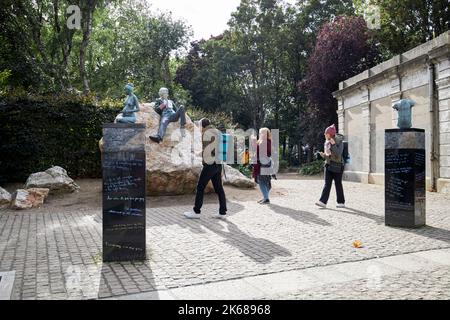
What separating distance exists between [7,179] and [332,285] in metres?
12.7

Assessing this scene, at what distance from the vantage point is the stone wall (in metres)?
12.2

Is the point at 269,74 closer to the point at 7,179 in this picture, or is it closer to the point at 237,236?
the point at 7,179

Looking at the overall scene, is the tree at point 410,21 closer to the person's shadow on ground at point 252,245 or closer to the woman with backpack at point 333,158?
the woman with backpack at point 333,158

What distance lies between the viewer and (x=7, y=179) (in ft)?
43.5

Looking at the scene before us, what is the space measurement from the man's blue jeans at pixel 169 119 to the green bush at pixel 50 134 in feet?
12.1

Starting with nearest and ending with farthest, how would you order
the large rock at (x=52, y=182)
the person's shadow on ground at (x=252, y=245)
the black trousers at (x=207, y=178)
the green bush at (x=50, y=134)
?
the person's shadow on ground at (x=252, y=245), the black trousers at (x=207, y=178), the large rock at (x=52, y=182), the green bush at (x=50, y=134)

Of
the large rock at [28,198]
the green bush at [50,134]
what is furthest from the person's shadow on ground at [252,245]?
the green bush at [50,134]

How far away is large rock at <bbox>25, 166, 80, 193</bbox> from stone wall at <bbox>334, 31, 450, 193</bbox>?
11496 millimetres

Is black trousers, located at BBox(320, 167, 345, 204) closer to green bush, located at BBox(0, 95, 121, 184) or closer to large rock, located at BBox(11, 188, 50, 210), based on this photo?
large rock, located at BBox(11, 188, 50, 210)

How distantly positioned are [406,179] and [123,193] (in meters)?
4.97

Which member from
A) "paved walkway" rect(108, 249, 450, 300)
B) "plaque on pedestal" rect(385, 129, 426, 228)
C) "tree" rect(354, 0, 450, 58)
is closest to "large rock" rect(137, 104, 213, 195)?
"plaque on pedestal" rect(385, 129, 426, 228)

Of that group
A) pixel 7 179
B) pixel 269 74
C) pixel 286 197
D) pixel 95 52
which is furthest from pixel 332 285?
pixel 269 74

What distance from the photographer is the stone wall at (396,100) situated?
1219 centimetres

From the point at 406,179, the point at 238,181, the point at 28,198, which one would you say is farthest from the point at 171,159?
the point at 406,179
